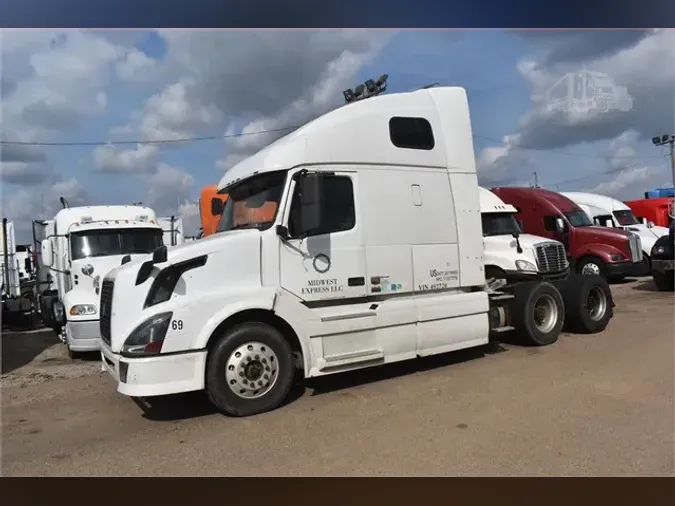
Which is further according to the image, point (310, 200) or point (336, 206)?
point (336, 206)

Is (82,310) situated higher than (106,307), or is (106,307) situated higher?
(106,307)

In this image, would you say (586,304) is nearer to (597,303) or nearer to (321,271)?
(597,303)

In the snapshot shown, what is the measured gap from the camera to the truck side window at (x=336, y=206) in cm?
625

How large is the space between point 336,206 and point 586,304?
17.4 ft

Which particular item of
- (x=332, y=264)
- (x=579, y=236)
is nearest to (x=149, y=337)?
(x=332, y=264)

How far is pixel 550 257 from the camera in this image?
9.75m

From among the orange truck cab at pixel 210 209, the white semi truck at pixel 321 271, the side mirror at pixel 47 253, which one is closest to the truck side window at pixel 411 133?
the white semi truck at pixel 321 271

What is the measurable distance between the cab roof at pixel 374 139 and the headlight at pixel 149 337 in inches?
81.5

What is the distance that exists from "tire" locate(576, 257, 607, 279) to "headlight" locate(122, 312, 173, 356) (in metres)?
13.2

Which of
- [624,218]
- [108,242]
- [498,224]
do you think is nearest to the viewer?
[108,242]

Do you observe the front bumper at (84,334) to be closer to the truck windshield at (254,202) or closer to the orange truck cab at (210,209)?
the orange truck cab at (210,209)

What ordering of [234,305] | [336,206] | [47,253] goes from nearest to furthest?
[234,305]
[336,206]
[47,253]

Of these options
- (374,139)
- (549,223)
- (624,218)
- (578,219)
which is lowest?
(549,223)

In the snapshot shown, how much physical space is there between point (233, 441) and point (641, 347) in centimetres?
628
